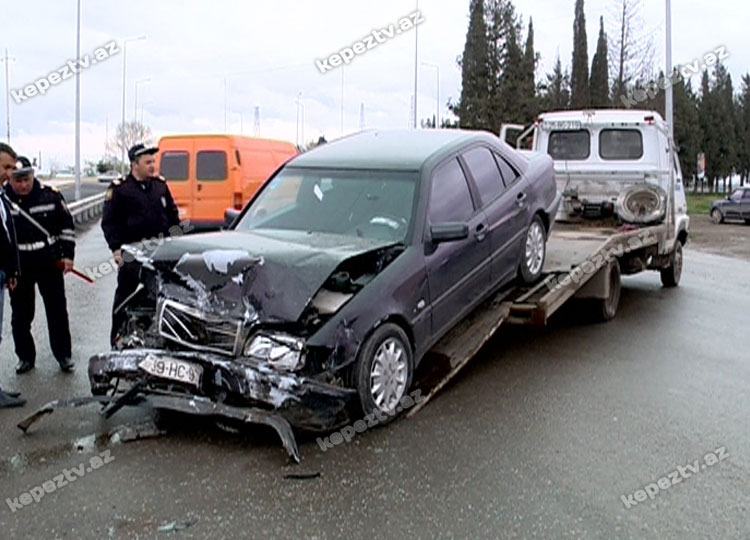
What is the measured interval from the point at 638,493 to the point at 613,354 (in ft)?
10.2

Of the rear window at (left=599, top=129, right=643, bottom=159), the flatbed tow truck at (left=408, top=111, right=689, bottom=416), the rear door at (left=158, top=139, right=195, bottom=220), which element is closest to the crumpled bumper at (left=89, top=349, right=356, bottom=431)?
the flatbed tow truck at (left=408, top=111, right=689, bottom=416)

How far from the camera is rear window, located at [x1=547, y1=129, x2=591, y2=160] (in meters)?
10.2

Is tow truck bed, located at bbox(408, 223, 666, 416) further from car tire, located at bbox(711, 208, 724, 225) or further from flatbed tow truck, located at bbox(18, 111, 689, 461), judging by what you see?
car tire, located at bbox(711, 208, 724, 225)

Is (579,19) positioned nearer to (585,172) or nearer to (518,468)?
(585,172)

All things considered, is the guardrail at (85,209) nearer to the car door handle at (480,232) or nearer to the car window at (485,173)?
the car window at (485,173)

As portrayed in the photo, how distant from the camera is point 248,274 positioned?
4.65 metres

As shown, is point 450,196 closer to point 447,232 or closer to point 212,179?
point 447,232

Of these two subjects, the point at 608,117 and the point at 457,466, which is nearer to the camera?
the point at 457,466

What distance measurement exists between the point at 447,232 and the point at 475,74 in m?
39.6

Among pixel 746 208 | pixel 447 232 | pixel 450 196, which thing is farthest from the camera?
pixel 746 208

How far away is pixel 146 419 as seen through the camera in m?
5.16

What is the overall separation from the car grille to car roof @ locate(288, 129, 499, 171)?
A: 6.25ft

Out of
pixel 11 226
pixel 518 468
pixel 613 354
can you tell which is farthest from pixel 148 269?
pixel 613 354

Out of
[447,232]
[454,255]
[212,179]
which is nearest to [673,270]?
[454,255]
